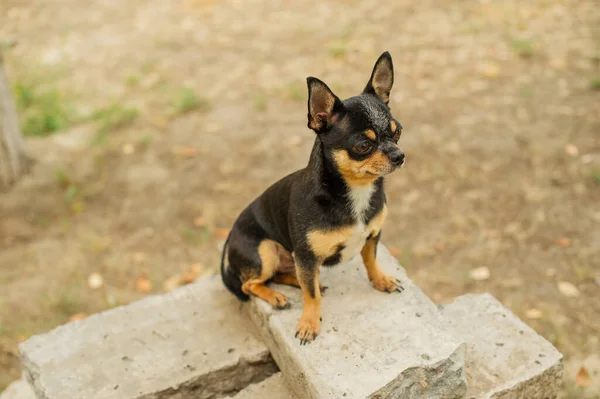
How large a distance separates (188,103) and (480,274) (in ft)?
12.7

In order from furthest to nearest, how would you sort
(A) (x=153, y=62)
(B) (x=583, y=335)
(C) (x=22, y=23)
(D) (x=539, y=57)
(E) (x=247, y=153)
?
(C) (x=22, y=23)
(A) (x=153, y=62)
(D) (x=539, y=57)
(E) (x=247, y=153)
(B) (x=583, y=335)

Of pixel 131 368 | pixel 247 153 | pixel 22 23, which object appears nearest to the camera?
pixel 131 368

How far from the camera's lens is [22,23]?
351 inches

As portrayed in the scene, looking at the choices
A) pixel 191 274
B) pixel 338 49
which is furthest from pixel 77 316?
pixel 338 49

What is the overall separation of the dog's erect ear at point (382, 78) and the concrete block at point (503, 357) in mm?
1233

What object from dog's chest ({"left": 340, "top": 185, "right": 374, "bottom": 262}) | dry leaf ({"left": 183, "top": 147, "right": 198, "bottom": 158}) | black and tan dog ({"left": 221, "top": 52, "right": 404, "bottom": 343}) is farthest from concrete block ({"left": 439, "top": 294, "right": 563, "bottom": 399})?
dry leaf ({"left": 183, "top": 147, "right": 198, "bottom": 158})

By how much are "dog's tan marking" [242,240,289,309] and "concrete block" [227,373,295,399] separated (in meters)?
0.41

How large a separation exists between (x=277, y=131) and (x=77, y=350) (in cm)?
363

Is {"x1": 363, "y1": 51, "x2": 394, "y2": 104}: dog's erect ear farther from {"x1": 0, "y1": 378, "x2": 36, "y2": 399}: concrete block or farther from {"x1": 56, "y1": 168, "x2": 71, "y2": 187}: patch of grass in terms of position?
{"x1": 56, "y1": 168, "x2": 71, "y2": 187}: patch of grass

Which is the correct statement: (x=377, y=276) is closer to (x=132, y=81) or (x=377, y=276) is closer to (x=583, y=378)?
(x=583, y=378)

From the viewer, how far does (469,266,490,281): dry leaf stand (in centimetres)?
482

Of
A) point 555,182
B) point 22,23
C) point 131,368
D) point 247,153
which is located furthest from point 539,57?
point 22,23

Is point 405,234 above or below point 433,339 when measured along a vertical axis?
below

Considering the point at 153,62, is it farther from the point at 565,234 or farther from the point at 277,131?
the point at 565,234
